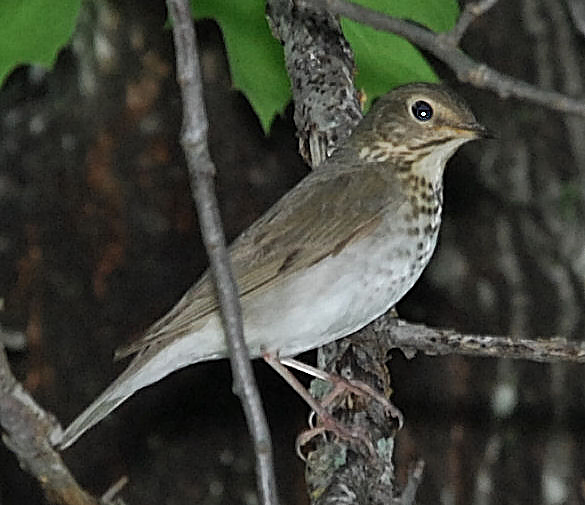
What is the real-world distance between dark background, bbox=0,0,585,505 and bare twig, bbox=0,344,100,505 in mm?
2655

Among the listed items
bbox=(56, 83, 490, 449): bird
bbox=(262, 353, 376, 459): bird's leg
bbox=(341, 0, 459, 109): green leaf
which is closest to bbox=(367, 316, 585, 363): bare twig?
bbox=(56, 83, 490, 449): bird

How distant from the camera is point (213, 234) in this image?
1.44m

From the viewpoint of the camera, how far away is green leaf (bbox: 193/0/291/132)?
2.98 m

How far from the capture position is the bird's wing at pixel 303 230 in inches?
113

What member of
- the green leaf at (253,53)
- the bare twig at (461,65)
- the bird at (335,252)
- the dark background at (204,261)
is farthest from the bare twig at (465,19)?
the dark background at (204,261)

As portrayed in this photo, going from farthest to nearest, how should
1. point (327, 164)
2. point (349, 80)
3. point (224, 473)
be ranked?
point (224, 473) < point (349, 80) < point (327, 164)

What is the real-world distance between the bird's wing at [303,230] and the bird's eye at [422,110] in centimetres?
16

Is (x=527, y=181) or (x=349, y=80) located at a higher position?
(x=349, y=80)

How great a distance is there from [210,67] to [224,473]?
1455mm

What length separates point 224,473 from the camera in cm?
441

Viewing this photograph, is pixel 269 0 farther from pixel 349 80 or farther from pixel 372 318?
pixel 372 318

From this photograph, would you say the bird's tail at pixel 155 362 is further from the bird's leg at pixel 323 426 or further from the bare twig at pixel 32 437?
the bare twig at pixel 32 437

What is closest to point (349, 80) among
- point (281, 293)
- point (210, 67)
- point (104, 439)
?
point (281, 293)

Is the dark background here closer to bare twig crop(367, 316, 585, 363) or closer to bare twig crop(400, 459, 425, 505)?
bare twig crop(367, 316, 585, 363)
